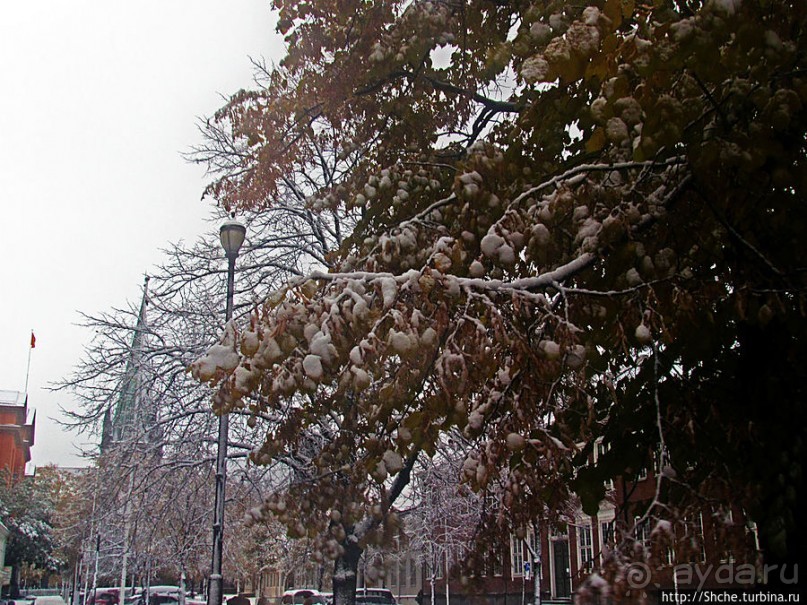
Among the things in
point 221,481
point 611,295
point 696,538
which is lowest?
point 696,538

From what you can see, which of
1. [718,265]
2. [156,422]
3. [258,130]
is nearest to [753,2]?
[718,265]

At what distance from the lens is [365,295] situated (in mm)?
5277

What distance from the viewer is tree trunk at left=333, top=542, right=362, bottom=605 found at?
52.2 feet

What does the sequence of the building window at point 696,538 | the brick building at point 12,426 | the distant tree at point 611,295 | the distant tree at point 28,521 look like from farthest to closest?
the brick building at point 12,426
the distant tree at point 28,521
the distant tree at point 611,295
the building window at point 696,538

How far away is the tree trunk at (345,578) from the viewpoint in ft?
52.2

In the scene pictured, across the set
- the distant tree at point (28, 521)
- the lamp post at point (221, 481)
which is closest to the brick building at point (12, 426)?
the distant tree at point (28, 521)

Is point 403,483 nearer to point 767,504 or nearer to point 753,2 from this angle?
point 767,504

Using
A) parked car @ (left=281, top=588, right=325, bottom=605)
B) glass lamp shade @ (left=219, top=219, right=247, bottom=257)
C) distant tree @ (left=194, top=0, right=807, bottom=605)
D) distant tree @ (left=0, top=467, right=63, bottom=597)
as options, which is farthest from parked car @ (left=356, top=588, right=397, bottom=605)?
distant tree @ (left=194, top=0, right=807, bottom=605)

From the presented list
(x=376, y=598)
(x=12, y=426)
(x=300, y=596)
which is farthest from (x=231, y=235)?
(x=12, y=426)

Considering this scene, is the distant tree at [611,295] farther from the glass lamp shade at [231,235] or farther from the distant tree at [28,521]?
the distant tree at [28,521]

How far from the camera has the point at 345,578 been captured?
1589 cm

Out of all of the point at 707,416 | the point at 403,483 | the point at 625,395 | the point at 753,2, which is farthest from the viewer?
the point at 403,483

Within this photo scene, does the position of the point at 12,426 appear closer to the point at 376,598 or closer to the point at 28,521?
the point at 28,521

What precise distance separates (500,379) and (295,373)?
1454 millimetres
